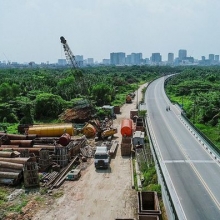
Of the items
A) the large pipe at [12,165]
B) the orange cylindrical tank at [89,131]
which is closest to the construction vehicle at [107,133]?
the orange cylindrical tank at [89,131]

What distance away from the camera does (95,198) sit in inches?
1077

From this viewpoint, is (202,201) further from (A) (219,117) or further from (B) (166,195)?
(A) (219,117)

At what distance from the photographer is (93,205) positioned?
85.3ft

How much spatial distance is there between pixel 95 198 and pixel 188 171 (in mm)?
9539

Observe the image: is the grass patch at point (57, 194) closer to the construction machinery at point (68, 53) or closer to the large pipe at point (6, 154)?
the large pipe at point (6, 154)

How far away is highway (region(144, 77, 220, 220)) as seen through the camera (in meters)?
23.1

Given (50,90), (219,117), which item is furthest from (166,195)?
(50,90)

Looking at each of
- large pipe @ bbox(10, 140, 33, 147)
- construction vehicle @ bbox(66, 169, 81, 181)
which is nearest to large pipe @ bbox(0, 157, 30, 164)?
construction vehicle @ bbox(66, 169, 81, 181)

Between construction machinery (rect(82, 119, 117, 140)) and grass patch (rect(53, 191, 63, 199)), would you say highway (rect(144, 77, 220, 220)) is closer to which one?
construction machinery (rect(82, 119, 117, 140))

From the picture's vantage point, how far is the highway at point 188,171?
75.8 ft

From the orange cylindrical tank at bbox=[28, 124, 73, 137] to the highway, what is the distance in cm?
1242

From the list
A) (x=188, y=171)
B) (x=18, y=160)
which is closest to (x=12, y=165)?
(x=18, y=160)

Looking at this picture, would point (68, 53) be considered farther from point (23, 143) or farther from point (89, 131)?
point (23, 143)

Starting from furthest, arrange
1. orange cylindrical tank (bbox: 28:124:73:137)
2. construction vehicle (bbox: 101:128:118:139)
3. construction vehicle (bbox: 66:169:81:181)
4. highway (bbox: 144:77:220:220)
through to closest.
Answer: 1. construction vehicle (bbox: 101:128:118:139)
2. orange cylindrical tank (bbox: 28:124:73:137)
3. construction vehicle (bbox: 66:169:81:181)
4. highway (bbox: 144:77:220:220)
